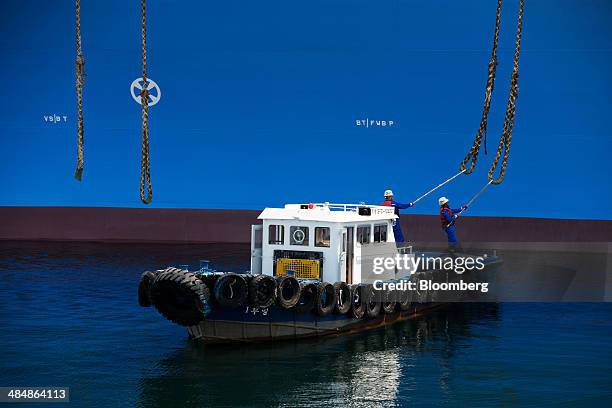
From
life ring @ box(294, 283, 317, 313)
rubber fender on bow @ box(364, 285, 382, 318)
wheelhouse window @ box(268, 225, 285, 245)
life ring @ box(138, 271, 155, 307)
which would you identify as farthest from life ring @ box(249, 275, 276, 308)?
rubber fender on bow @ box(364, 285, 382, 318)

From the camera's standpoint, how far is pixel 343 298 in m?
16.1

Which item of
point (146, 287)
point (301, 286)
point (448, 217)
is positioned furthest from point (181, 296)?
point (448, 217)

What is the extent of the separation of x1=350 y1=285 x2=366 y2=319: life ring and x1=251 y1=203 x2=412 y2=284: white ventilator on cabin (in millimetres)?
341

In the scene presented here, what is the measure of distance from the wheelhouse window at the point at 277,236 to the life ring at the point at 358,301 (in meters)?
1.73

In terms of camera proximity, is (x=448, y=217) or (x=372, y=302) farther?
(x=448, y=217)

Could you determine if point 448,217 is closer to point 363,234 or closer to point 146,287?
point 363,234

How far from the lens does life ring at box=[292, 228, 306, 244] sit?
16594 millimetres

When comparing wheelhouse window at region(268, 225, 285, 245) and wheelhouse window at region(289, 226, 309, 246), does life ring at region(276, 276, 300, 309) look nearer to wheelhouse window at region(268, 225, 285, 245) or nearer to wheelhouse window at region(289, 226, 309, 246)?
wheelhouse window at region(289, 226, 309, 246)

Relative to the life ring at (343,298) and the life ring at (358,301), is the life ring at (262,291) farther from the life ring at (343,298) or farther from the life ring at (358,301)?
the life ring at (358,301)

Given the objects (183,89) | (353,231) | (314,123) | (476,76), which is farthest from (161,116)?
(353,231)

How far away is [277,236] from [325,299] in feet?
5.98

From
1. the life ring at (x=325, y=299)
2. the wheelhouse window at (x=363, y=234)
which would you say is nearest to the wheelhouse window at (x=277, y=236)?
the wheelhouse window at (x=363, y=234)

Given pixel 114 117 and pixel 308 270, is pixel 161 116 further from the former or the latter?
pixel 308 270

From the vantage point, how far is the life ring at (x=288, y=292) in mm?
15000
